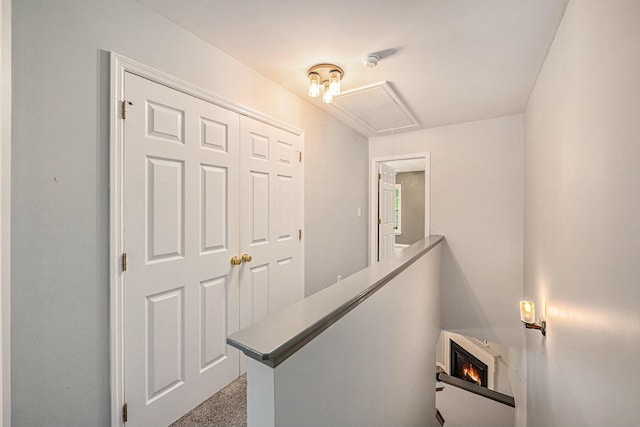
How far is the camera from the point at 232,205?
1.92m

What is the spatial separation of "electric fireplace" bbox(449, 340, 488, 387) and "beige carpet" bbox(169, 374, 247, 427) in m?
5.59

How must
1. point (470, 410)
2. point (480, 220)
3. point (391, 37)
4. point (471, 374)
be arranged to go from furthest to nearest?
point (471, 374) < point (470, 410) < point (480, 220) < point (391, 37)

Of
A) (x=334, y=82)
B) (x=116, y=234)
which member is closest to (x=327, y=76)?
(x=334, y=82)

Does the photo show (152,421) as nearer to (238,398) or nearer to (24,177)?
(238,398)

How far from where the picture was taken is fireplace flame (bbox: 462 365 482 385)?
5.52 metres

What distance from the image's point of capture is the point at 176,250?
1.58 metres

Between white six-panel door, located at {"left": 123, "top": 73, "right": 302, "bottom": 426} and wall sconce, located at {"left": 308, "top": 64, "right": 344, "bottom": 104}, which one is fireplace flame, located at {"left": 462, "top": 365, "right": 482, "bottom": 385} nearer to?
white six-panel door, located at {"left": 123, "top": 73, "right": 302, "bottom": 426}

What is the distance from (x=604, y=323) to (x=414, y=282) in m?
1.24

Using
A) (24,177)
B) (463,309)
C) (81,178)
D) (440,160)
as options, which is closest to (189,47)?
(81,178)

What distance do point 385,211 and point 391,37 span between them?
9.00ft

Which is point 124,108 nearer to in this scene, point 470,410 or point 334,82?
point 334,82

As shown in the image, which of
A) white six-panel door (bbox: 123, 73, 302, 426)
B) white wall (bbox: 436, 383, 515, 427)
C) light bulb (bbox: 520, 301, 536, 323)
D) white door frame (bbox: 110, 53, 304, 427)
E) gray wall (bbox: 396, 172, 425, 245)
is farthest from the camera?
gray wall (bbox: 396, 172, 425, 245)

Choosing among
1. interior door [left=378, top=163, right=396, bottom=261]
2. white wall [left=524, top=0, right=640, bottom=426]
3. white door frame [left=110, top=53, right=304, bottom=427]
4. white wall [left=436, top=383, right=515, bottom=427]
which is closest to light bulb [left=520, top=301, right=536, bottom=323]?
white wall [left=524, top=0, right=640, bottom=426]

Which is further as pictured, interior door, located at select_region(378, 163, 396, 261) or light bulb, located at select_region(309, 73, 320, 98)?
interior door, located at select_region(378, 163, 396, 261)
